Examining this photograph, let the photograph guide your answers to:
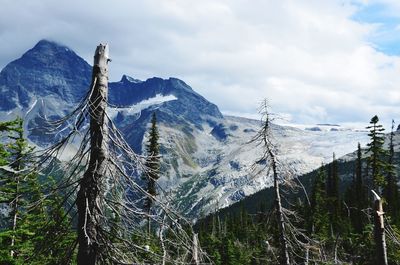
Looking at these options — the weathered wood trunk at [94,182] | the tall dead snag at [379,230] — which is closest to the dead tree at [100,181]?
the weathered wood trunk at [94,182]

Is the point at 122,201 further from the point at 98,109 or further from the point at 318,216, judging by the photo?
the point at 318,216

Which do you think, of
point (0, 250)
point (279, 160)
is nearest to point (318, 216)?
point (279, 160)

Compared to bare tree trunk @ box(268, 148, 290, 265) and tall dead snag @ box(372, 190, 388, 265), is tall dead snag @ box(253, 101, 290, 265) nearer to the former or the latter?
bare tree trunk @ box(268, 148, 290, 265)

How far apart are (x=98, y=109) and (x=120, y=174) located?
1.34m

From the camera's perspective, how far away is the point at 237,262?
183ft

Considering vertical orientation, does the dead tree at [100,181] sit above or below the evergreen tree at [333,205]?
above

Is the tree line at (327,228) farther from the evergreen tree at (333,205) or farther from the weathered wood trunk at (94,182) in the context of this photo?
the weathered wood trunk at (94,182)

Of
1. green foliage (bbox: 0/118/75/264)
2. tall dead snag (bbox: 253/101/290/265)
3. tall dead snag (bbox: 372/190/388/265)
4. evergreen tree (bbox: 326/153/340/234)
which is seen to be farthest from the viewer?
evergreen tree (bbox: 326/153/340/234)

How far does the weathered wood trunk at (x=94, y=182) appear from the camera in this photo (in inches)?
339

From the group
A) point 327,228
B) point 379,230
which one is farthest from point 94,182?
A: point 327,228

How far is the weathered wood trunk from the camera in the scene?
28.2 ft

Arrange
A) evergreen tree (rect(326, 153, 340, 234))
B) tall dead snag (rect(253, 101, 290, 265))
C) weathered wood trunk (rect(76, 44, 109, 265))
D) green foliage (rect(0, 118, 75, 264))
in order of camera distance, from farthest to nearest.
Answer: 1. evergreen tree (rect(326, 153, 340, 234))
2. tall dead snag (rect(253, 101, 290, 265))
3. green foliage (rect(0, 118, 75, 264))
4. weathered wood trunk (rect(76, 44, 109, 265))

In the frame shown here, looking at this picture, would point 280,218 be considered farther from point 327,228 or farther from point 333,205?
point 333,205

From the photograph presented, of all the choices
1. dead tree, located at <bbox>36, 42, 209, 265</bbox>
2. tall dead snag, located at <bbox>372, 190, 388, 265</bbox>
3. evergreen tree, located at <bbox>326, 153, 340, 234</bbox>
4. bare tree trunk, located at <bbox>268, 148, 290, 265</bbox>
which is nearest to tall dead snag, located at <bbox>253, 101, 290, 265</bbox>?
bare tree trunk, located at <bbox>268, 148, 290, 265</bbox>
